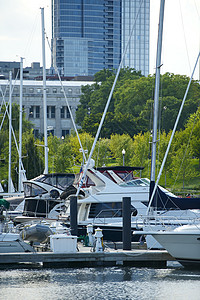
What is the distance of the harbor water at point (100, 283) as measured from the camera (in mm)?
24297

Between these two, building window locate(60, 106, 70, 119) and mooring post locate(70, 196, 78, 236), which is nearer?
mooring post locate(70, 196, 78, 236)

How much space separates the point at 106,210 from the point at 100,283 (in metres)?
8.69

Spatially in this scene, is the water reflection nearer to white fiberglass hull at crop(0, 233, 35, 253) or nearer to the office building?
white fiberglass hull at crop(0, 233, 35, 253)

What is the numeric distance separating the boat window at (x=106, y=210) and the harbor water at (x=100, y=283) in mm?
5871

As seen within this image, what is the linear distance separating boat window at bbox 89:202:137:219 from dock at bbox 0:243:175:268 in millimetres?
5882

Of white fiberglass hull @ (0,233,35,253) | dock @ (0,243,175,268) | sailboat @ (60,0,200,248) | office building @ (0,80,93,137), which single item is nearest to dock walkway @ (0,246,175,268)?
dock @ (0,243,175,268)

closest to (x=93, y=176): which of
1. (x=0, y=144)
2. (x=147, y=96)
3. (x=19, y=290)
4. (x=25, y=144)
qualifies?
(x=19, y=290)

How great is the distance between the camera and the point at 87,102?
407ft

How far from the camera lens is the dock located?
90.8ft

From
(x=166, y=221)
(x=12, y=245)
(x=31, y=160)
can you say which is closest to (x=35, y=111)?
(x=31, y=160)

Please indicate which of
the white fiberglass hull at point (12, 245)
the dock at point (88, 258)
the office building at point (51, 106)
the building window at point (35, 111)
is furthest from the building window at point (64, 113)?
the dock at point (88, 258)

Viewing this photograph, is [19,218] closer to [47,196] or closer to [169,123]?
[47,196]

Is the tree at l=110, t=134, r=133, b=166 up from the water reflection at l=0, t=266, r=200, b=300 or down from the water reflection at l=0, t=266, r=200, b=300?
up

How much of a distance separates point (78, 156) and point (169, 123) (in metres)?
23.8
